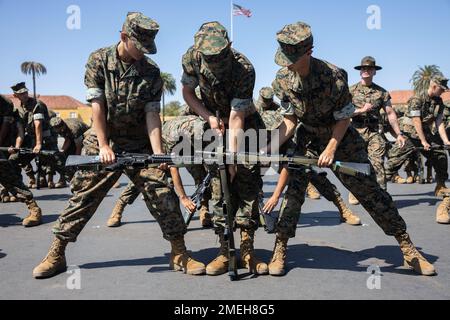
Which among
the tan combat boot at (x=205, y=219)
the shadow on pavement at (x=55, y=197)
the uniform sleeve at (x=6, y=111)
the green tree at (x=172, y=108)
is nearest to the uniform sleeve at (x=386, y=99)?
the tan combat boot at (x=205, y=219)

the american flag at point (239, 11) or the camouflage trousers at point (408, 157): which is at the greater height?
the american flag at point (239, 11)

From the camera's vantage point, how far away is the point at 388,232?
155 inches

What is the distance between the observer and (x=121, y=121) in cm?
397

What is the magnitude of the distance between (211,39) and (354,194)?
1.81 m

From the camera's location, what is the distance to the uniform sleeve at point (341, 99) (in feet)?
12.3

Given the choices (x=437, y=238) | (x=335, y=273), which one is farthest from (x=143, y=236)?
(x=437, y=238)

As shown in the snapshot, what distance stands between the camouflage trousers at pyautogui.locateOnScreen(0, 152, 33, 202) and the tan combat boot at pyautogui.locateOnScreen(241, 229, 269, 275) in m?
3.48

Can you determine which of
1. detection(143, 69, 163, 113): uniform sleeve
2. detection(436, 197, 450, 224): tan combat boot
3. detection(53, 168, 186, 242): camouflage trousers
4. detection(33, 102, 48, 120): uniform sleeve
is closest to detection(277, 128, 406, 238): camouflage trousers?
detection(53, 168, 186, 242): camouflage trousers

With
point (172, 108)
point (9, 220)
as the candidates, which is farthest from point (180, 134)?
point (172, 108)

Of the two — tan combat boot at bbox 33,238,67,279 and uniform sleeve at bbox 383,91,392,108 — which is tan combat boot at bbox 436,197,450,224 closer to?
uniform sleeve at bbox 383,91,392,108

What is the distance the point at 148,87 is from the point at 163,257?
5.59 ft

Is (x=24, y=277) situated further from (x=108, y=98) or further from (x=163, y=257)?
(x=108, y=98)

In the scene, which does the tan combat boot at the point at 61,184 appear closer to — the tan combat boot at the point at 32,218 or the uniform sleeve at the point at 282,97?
the tan combat boot at the point at 32,218

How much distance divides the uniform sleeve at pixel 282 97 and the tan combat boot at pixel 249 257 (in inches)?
43.6
